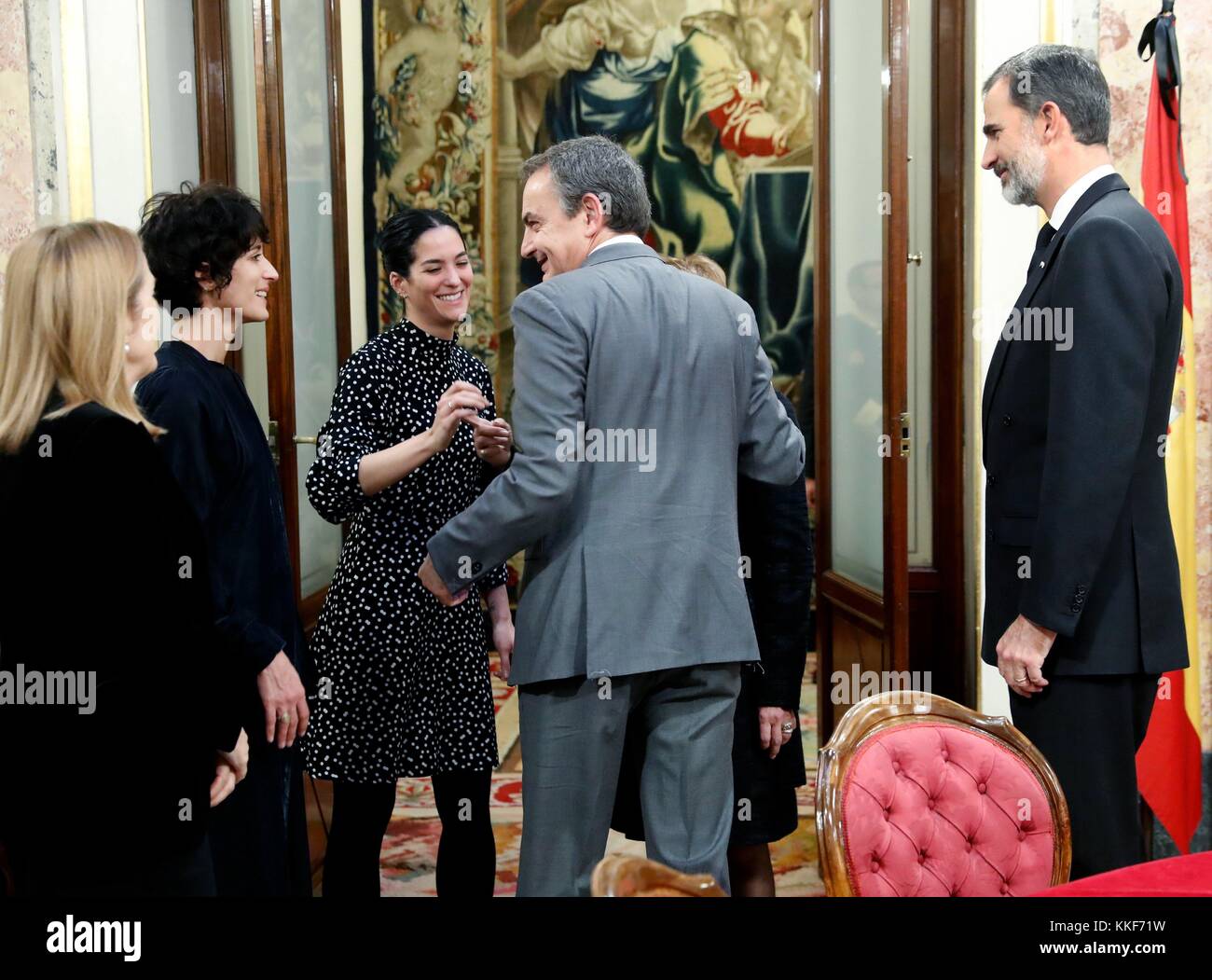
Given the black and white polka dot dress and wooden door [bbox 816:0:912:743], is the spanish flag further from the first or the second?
the black and white polka dot dress

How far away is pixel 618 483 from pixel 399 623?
812mm

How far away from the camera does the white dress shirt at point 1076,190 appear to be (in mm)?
2393

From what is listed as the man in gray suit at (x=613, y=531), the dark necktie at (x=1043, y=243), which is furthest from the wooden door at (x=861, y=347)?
the man in gray suit at (x=613, y=531)

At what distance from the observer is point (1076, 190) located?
7.91ft

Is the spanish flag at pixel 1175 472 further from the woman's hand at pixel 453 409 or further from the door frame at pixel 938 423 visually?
the woman's hand at pixel 453 409

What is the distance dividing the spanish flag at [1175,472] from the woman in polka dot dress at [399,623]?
5.67ft

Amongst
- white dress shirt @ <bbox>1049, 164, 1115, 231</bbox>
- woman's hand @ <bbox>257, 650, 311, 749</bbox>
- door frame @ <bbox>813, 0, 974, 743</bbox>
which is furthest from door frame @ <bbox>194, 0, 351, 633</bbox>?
white dress shirt @ <bbox>1049, 164, 1115, 231</bbox>

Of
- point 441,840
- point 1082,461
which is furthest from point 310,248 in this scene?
point 1082,461

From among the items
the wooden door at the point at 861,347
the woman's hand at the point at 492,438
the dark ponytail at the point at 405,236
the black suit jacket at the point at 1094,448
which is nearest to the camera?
the black suit jacket at the point at 1094,448

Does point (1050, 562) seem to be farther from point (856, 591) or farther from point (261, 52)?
point (261, 52)

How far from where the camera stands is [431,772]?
2.72m

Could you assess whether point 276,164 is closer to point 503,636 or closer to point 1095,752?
point 503,636

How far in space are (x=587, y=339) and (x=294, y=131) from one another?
5.97 ft
